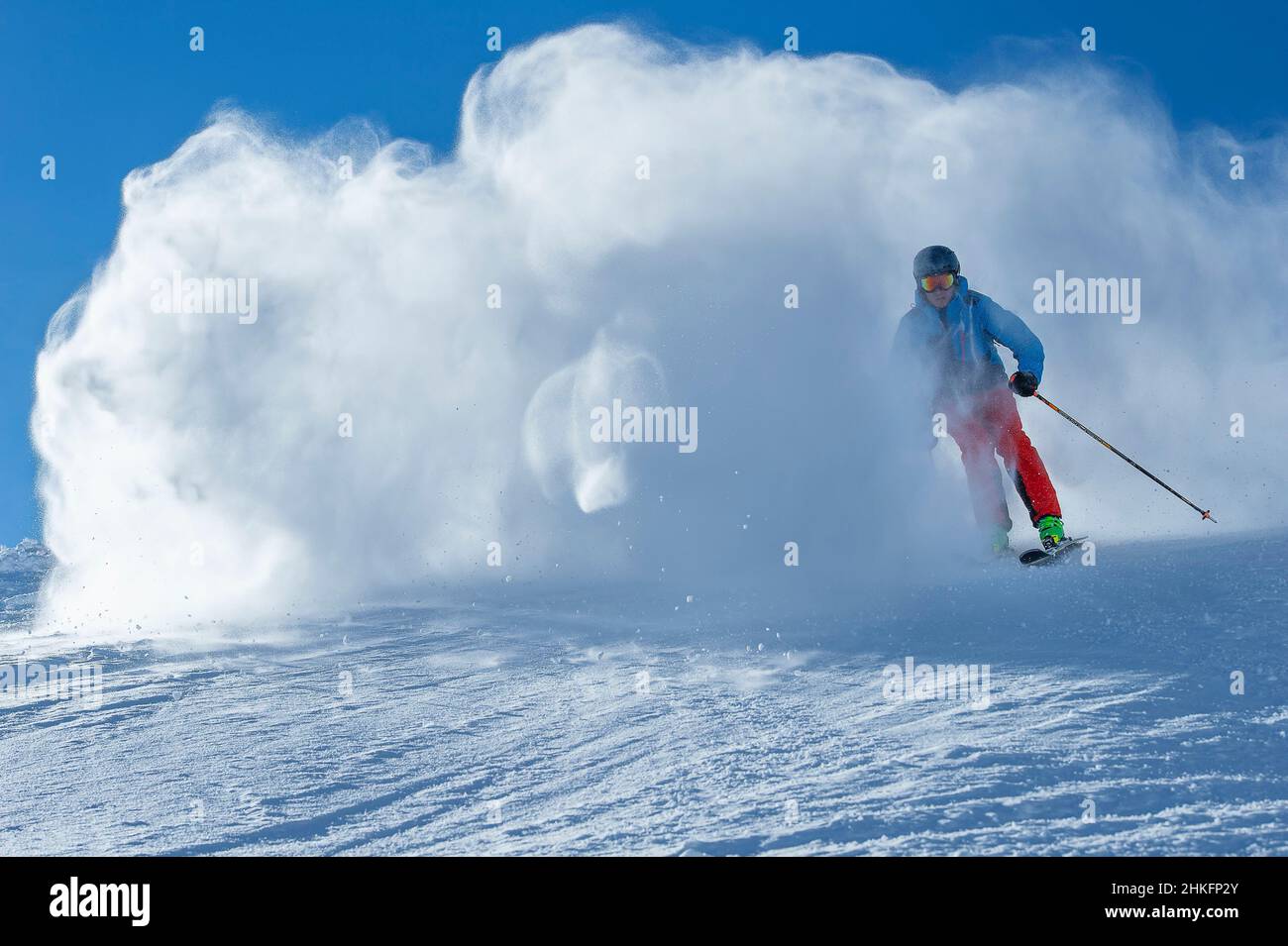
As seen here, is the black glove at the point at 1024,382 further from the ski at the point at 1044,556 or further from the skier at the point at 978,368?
the ski at the point at 1044,556

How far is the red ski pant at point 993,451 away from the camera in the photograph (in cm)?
801

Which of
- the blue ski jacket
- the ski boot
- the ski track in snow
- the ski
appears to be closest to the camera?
the ski track in snow

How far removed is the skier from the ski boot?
0.54ft

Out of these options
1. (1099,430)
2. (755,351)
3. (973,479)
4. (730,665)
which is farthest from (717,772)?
(1099,430)

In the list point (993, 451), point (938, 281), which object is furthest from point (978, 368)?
point (938, 281)

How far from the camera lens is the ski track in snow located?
11.7 ft

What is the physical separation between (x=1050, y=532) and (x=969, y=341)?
1841mm

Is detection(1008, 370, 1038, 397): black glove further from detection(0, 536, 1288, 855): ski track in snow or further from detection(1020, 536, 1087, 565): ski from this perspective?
detection(0, 536, 1288, 855): ski track in snow

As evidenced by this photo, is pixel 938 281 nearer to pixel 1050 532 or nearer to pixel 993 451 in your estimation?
pixel 993 451

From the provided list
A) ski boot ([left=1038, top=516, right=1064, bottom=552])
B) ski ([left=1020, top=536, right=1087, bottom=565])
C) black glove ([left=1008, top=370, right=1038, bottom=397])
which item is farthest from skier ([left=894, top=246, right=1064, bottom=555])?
ski ([left=1020, top=536, right=1087, bottom=565])

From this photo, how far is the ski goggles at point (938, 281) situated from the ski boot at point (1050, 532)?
2236mm

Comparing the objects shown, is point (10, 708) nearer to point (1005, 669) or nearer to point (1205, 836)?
point (1005, 669)

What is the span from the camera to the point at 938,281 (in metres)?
8.06

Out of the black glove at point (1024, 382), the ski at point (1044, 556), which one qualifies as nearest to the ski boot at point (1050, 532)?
the ski at point (1044, 556)
